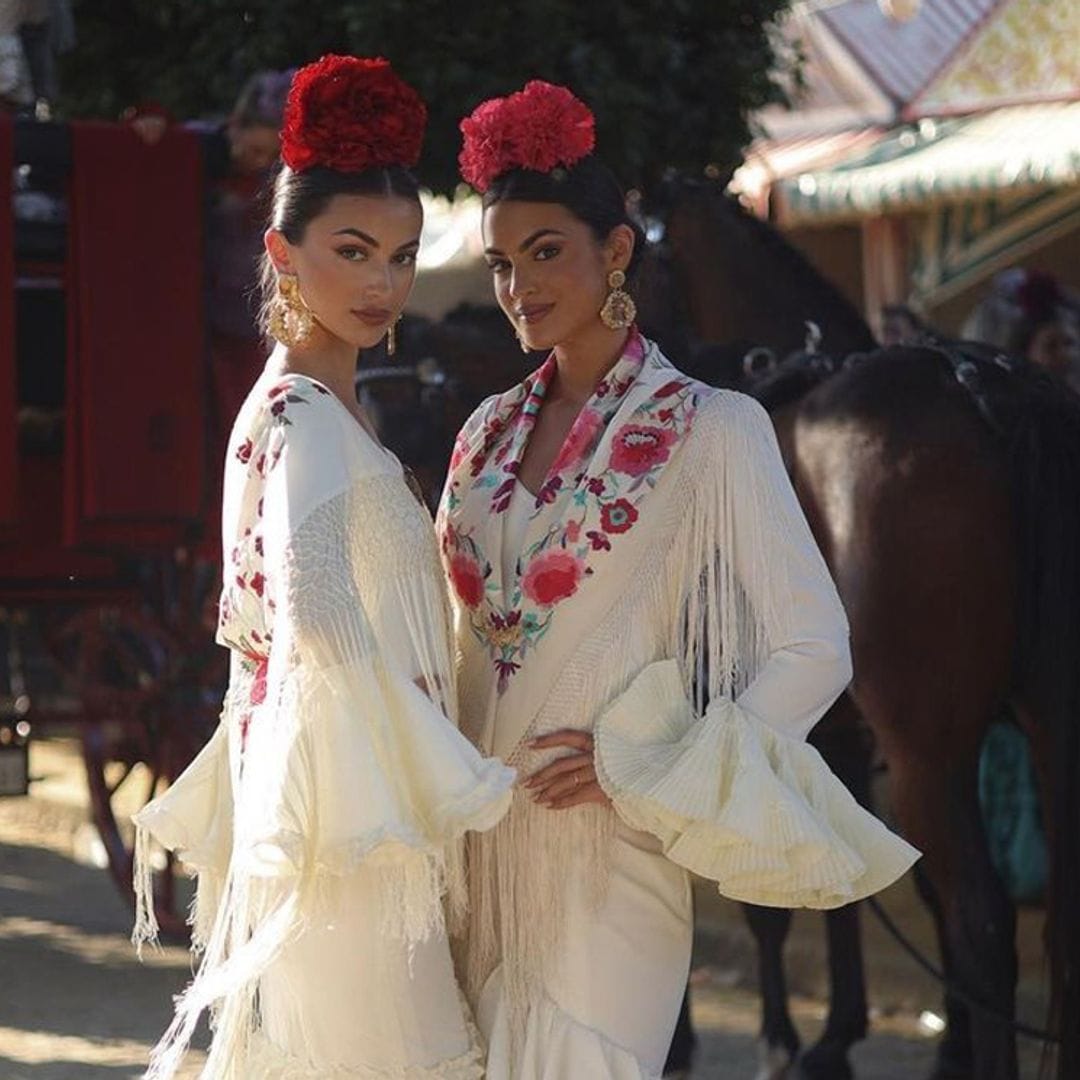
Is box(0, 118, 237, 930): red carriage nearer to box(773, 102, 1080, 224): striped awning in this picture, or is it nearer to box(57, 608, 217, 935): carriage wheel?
box(57, 608, 217, 935): carriage wheel

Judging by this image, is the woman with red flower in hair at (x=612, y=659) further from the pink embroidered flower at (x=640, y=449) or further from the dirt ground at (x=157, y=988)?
the dirt ground at (x=157, y=988)

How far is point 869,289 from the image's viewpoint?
38.6 ft

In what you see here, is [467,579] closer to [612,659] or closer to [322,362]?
[612,659]

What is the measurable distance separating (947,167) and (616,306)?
8044mm

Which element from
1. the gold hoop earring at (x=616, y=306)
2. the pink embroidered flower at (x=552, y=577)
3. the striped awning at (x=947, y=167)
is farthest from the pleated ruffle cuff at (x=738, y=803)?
the striped awning at (x=947, y=167)

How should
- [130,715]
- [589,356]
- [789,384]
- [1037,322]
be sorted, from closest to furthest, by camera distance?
[589,356], [789,384], [130,715], [1037,322]

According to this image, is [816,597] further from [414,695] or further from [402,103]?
[402,103]

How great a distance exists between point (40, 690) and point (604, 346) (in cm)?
638

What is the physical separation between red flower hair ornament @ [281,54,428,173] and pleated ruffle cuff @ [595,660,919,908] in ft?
2.37

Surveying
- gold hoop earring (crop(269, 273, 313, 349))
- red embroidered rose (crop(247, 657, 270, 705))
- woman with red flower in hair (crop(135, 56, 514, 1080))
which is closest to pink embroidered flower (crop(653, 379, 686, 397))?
woman with red flower in hair (crop(135, 56, 514, 1080))

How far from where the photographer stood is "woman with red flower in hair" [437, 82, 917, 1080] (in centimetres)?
262

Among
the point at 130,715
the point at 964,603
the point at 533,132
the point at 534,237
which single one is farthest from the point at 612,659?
the point at 130,715

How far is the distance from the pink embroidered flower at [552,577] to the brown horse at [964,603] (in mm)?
1849

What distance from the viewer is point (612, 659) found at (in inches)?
107
